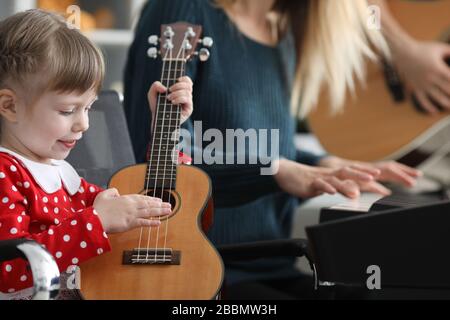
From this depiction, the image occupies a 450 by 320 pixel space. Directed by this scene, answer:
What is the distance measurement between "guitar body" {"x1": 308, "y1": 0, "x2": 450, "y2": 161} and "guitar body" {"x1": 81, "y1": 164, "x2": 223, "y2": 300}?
982mm

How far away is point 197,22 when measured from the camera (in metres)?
1.29

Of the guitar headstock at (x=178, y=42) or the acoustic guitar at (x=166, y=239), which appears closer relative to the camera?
the acoustic guitar at (x=166, y=239)

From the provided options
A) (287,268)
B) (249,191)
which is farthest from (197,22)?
(287,268)

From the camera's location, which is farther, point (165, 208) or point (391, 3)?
point (391, 3)

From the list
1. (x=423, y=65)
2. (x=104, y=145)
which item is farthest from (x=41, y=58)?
(x=423, y=65)

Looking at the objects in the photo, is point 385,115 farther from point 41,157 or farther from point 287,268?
point 41,157

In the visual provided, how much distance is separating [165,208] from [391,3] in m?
1.27

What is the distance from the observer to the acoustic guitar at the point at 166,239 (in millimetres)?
812

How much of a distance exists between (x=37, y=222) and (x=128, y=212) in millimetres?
106

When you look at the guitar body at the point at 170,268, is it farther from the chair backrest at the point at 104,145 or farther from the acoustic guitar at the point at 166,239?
the chair backrest at the point at 104,145

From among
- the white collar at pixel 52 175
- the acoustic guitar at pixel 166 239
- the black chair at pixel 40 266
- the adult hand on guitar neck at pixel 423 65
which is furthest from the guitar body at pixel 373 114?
the black chair at pixel 40 266

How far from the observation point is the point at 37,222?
2.74 feet

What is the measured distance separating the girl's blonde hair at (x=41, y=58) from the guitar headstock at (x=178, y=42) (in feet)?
0.56

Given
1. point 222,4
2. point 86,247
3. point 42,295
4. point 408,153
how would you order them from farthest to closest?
point 408,153, point 222,4, point 86,247, point 42,295
